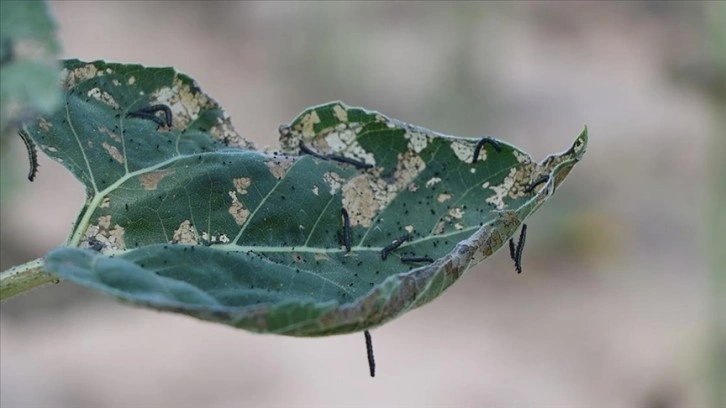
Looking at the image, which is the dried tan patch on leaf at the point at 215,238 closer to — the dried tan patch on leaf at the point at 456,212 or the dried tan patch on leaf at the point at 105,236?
the dried tan patch on leaf at the point at 105,236

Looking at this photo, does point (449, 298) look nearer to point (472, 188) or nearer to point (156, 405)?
point (156, 405)

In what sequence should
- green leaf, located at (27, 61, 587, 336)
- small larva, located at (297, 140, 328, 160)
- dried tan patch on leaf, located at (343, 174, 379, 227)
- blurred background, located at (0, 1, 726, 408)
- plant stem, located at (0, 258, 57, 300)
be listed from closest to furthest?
plant stem, located at (0, 258, 57, 300) → green leaf, located at (27, 61, 587, 336) → dried tan patch on leaf, located at (343, 174, 379, 227) → small larva, located at (297, 140, 328, 160) → blurred background, located at (0, 1, 726, 408)

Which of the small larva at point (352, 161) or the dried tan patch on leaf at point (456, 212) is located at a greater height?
the small larva at point (352, 161)

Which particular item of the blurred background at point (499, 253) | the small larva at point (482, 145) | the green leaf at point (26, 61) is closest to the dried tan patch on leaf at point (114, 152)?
the green leaf at point (26, 61)

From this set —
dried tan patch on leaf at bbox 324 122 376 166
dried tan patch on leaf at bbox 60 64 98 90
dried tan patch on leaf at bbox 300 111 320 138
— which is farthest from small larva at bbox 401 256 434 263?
dried tan patch on leaf at bbox 60 64 98 90

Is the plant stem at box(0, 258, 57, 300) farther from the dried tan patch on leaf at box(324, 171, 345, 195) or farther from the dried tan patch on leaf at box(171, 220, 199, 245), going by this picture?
the dried tan patch on leaf at box(324, 171, 345, 195)

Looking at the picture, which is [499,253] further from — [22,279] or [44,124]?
[22,279]

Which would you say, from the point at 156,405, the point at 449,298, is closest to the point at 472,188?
the point at 156,405
